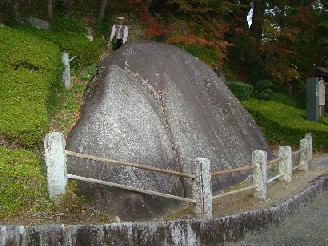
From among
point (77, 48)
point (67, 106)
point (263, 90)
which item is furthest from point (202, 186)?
point (263, 90)

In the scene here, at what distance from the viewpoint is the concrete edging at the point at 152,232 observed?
5.51 meters

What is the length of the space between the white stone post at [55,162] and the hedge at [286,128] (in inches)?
408

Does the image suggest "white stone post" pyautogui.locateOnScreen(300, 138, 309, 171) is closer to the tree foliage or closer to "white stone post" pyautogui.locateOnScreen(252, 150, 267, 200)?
"white stone post" pyautogui.locateOnScreen(252, 150, 267, 200)

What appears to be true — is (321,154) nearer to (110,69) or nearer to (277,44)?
(277,44)

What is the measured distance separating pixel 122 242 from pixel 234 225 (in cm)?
198

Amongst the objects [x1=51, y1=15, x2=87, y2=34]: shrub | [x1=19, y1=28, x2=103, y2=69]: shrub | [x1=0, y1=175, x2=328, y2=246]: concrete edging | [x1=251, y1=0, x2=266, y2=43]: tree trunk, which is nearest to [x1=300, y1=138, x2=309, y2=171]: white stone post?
[x1=0, y1=175, x2=328, y2=246]: concrete edging

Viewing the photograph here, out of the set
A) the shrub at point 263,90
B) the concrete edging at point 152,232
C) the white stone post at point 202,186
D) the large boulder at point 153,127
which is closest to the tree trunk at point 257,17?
the shrub at point 263,90

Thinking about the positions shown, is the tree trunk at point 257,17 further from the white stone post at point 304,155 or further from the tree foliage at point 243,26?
the white stone post at point 304,155

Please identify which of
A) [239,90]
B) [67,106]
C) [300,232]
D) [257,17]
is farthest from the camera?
[257,17]

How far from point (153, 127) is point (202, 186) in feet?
5.63

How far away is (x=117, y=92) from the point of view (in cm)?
819

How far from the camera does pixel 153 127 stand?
800cm

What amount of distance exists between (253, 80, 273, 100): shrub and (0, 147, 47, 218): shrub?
14519 mm

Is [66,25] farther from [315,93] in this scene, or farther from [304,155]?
[304,155]
